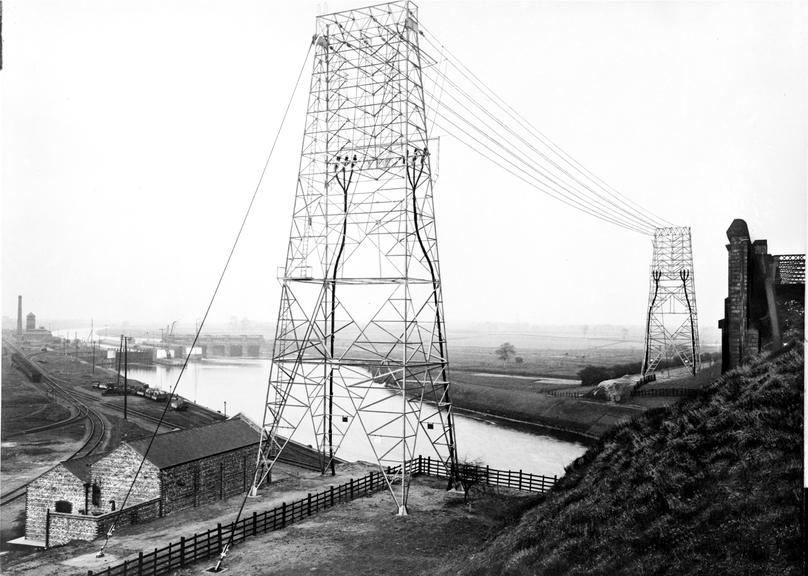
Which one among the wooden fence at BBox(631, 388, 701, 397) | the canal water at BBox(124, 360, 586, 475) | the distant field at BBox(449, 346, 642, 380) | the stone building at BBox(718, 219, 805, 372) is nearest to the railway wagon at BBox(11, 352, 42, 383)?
the canal water at BBox(124, 360, 586, 475)

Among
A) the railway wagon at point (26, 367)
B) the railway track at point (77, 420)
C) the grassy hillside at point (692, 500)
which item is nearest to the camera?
the grassy hillside at point (692, 500)

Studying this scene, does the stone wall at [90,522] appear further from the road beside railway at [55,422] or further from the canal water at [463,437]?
the canal water at [463,437]

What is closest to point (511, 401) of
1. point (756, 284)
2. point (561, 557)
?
point (756, 284)

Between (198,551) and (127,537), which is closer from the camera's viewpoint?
(198,551)

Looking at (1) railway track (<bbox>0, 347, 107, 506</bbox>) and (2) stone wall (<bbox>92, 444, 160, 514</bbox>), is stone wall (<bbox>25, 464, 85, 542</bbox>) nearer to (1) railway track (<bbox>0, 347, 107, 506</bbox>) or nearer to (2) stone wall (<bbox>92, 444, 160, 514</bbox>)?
(2) stone wall (<bbox>92, 444, 160, 514</bbox>)

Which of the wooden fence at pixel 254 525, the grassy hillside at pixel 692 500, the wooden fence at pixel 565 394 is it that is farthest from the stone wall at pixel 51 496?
the wooden fence at pixel 565 394

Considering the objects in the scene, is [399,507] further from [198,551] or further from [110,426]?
[110,426]
